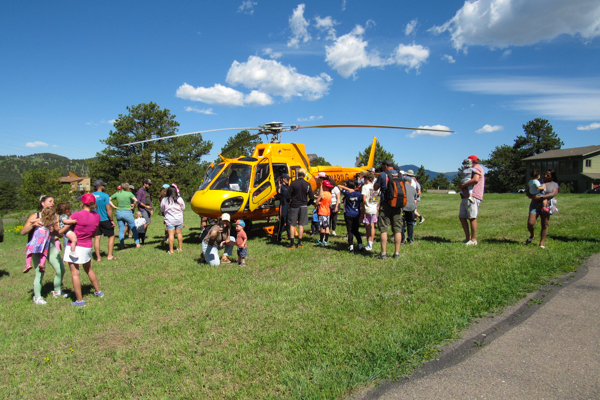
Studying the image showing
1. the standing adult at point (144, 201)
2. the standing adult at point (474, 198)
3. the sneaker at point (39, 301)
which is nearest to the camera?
the sneaker at point (39, 301)

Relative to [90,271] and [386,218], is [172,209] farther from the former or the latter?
[386,218]

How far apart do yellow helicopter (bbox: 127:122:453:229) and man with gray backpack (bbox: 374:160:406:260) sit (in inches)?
124

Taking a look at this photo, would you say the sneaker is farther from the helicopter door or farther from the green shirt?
the helicopter door

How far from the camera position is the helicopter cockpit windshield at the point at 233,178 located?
9305 mm

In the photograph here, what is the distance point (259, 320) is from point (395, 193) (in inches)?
146

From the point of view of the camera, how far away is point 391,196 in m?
6.70

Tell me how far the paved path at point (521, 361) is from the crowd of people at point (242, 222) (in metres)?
3.05

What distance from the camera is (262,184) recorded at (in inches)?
386

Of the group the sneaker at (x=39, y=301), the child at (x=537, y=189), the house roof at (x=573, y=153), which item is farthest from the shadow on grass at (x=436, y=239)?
the house roof at (x=573, y=153)

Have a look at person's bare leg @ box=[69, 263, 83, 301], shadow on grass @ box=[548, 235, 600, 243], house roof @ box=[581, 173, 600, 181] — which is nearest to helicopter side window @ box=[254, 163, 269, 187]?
person's bare leg @ box=[69, 263, 83, 301]

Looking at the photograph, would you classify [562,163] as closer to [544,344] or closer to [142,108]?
[544,344]

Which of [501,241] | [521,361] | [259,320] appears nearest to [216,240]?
[259,320]

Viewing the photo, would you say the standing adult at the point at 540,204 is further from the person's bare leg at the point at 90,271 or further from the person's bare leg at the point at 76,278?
the person's bare leg at the point at 76,278

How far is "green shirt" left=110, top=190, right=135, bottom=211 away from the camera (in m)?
8.84
